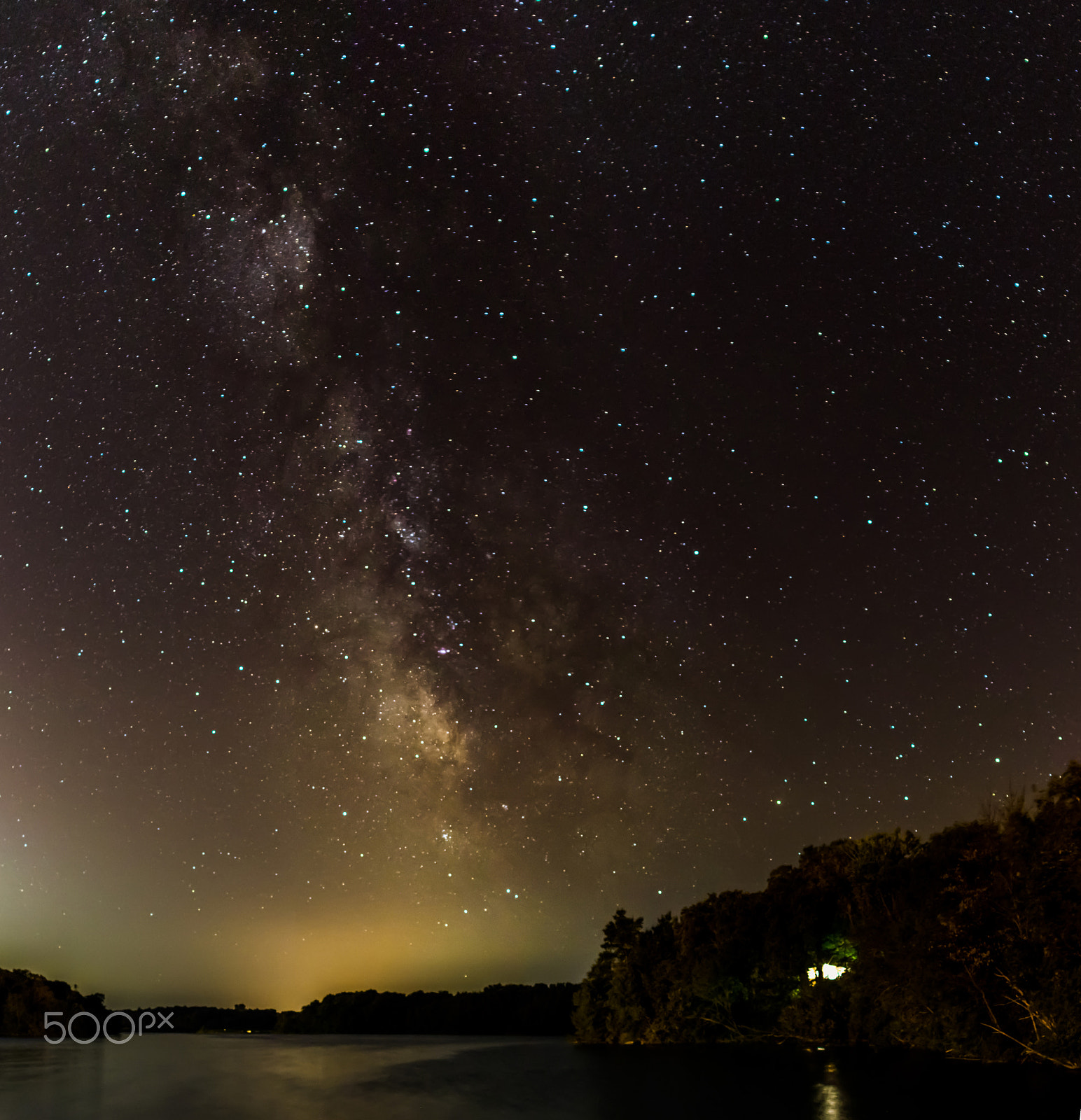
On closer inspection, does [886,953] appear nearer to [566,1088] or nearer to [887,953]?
[887,953]

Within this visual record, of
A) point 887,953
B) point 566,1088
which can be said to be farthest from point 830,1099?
point 887,953

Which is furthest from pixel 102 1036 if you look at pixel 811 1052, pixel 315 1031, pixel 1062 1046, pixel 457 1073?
pixel 1062 1046

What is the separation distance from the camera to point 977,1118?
58.4 ft

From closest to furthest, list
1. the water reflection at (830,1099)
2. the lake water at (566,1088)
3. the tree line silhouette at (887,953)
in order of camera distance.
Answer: the water reflection at (830,1099) → the lake water at (566,1088) → the tree line silhouette at (887,953)

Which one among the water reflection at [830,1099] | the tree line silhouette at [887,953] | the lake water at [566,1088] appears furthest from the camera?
the tree line silhouette at [887,953]

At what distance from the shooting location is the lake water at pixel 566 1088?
21047 mm

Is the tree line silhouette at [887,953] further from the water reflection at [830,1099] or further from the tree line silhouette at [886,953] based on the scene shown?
the water reflection at [830,1099]

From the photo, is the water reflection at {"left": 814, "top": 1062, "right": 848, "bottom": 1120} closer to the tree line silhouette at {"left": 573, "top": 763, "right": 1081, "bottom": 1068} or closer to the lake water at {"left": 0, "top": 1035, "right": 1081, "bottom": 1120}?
the lake water at {"left": 0, "top": 1035, "right": 1081, "bottom": 1120}

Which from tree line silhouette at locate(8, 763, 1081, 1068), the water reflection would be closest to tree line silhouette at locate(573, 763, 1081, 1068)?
tree line silhouette at locate(8, 763, 1081, 1068)

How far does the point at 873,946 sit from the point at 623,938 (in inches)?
1127

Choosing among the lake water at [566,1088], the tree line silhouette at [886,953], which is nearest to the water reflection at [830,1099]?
the lake water at [566,1088]

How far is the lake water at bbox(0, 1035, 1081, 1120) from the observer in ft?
69.1

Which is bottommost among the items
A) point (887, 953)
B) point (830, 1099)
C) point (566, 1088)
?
point (566, 1088)

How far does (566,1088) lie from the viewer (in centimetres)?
2931
